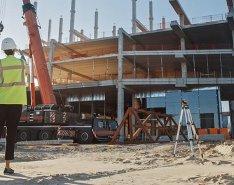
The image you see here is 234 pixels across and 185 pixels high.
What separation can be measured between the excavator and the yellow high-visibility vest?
15.7 m

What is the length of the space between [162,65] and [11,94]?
111 feet

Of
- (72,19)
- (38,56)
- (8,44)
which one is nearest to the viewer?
(8,44)

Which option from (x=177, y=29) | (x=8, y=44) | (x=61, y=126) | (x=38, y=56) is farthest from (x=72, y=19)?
(x=8, y=44)

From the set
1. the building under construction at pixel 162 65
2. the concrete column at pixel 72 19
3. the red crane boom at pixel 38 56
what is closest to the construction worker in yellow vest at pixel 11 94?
the red crane boom at pixel 38 56

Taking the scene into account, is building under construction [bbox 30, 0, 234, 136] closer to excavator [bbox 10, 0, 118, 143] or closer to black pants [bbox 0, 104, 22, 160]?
excavator [bbox 10, 0, 118, 143]

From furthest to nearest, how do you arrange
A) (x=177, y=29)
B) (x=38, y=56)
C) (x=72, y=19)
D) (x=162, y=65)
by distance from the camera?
(x=72, y=19) < (x=162, y=65) < (x=177, y=29) < (x=38, y=56)

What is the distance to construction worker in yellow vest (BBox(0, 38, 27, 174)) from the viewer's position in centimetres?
439

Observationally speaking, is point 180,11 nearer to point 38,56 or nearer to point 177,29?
point 177,29

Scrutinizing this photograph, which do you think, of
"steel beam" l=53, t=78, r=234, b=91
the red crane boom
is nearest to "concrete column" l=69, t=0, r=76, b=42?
"steel beam" l=53, t=78, r=234, b=91

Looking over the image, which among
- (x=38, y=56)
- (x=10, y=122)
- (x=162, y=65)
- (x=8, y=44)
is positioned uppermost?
(x=162, y=65)

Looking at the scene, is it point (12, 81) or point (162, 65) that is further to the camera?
point (162, 65)

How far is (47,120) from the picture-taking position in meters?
20.3

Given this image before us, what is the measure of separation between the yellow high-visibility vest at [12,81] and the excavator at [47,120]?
15667 mm

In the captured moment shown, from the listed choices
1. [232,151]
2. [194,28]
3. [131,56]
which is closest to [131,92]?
[131,56]
